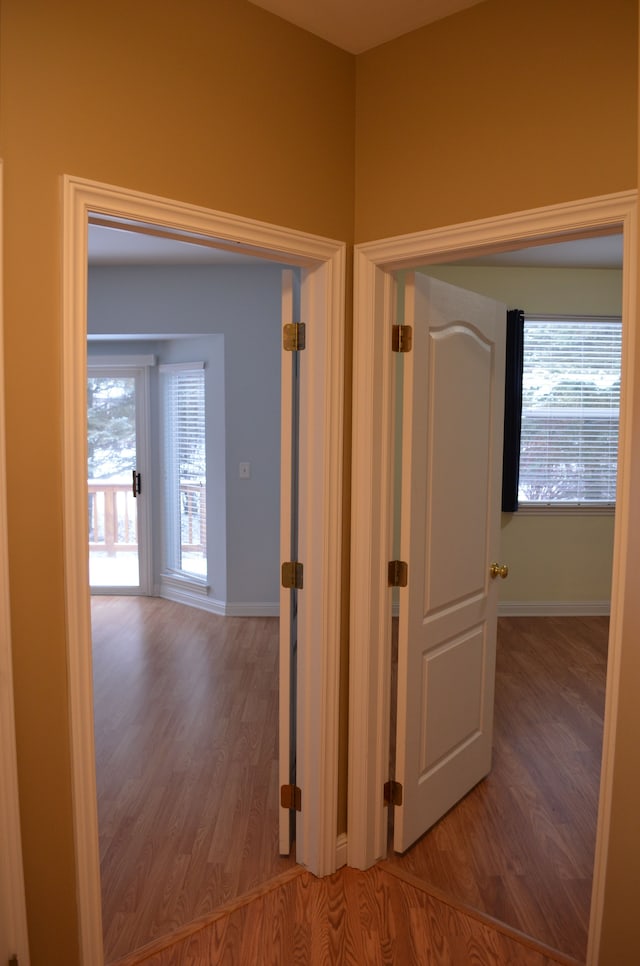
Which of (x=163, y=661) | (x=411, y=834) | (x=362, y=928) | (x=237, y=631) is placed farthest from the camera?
(x=237, y=631)

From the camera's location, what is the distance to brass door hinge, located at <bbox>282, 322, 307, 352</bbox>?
235cm

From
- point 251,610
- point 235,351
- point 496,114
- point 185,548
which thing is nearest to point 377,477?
point 496,114

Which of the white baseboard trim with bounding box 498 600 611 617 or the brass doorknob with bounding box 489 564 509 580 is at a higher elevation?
the brass doorknob with bounding box 489 564 509 580

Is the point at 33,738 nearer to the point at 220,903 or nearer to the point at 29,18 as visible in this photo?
the point at 220,903

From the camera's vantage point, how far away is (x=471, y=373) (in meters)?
2.71

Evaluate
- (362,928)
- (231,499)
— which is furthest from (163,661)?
(362,928)

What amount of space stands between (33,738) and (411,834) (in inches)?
60.1

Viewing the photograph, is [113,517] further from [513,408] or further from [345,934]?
[345,934]

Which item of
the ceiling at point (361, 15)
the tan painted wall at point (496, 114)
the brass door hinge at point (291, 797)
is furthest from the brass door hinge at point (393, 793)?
the ceiling at point (361, 15)

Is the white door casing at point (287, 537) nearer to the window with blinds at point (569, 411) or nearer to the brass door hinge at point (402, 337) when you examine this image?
the brass door hinge at point (402, 337)

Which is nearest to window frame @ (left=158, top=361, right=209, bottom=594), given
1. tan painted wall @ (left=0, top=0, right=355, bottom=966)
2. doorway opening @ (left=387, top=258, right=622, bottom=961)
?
doorway opening @ (left=387, top=258, right=622, bottom=961)

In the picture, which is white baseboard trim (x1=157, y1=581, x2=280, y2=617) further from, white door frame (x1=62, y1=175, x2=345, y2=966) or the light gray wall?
white door frame (x1=62, y1=175, x2=345, y2=966)

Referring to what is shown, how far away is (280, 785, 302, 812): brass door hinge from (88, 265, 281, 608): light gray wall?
299cm

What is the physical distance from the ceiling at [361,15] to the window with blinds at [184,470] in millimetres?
3588
